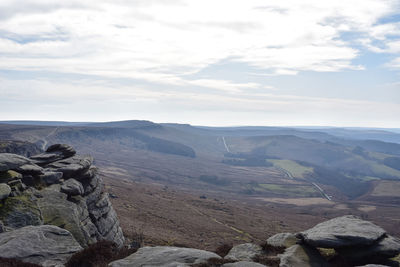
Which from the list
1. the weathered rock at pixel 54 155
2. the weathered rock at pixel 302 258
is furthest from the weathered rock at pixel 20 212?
the weathered rock at pixel 302 258

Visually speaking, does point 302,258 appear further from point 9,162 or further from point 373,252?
point 9,162

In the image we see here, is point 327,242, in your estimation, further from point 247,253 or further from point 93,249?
point 93,249

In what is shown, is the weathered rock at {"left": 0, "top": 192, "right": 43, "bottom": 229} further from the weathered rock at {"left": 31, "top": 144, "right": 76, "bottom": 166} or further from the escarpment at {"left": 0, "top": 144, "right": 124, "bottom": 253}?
the weathered rock at {"left": 31, "top": 144, "right": 76, "bottom": 166}

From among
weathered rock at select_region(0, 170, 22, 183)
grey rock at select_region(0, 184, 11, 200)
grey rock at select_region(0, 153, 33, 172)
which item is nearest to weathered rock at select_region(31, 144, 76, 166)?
grey rock at select_region(0, 153, 33, 172)

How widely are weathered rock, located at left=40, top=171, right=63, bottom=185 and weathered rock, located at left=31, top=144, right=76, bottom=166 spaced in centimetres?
416

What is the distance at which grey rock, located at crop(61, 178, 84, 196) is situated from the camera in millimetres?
28747

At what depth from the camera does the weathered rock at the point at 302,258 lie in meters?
15.7

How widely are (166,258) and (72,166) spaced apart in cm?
2096

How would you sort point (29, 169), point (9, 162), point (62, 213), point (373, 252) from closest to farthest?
point (373, 252) → point (62, 213) → point (9, 162) → point (29, 169)

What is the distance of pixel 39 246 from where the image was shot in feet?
52.6

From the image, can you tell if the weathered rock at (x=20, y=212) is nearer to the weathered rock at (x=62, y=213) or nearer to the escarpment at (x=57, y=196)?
the escarpment at (x=57, y=196)

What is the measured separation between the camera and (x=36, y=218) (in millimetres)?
21656

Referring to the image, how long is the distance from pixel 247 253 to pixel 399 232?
129971mm

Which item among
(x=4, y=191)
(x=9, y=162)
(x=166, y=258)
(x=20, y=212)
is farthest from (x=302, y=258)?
(x=9, y=162)
